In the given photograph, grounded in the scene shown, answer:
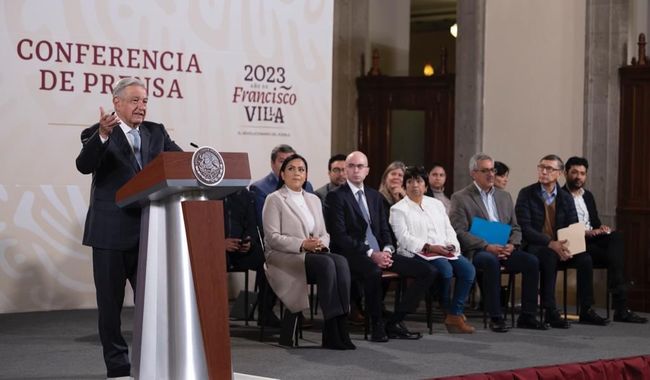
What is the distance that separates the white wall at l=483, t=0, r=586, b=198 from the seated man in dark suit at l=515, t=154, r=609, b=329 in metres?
1.84

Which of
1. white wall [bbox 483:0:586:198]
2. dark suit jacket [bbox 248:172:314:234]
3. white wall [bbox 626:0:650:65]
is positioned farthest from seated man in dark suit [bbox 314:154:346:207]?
white wall [bbox 626:0:650:65]

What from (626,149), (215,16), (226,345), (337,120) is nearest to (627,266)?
(626,149)

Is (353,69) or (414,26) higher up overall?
(414,26)

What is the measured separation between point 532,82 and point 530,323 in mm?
3108

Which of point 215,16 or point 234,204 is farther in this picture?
point 215,16

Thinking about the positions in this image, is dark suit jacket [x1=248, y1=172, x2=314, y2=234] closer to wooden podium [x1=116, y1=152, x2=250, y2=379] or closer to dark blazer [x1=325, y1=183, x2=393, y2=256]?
dark blazer [x1=325, y1=183, x2=393, y2=256]

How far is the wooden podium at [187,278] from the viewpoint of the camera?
3.99 metres

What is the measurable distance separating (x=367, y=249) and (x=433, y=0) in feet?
25.7

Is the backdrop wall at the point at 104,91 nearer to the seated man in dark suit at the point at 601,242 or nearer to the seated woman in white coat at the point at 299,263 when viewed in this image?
the seated woman in white coat at the point at 299,263

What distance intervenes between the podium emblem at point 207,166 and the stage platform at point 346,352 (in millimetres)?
1653

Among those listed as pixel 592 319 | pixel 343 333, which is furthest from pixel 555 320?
pixel 343 333

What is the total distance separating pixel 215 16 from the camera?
7996 mm

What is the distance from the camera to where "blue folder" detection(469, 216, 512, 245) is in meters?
7.48

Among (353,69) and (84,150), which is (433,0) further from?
(84,150)
